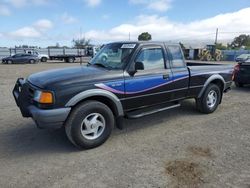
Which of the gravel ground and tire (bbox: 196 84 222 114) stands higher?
tire (bbox: 196 84 222 114)

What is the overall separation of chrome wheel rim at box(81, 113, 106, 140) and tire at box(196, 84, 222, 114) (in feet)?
9.76

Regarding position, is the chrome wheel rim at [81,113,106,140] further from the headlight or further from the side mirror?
the side mirror

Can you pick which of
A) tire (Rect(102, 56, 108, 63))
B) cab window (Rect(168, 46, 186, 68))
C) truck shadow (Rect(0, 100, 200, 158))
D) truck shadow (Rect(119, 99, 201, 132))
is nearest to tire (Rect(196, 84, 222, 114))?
truck shadow (Rect(119, 99, 201, 132))

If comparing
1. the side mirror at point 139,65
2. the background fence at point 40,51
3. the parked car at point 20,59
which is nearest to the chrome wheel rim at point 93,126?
the side mirror at point 139,65

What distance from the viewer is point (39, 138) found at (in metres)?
4.84

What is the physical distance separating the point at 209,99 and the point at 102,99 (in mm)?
3304

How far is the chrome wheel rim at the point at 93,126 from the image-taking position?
14.1 feet

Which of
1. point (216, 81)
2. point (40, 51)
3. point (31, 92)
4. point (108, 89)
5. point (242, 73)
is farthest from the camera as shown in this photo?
point (40, 51)

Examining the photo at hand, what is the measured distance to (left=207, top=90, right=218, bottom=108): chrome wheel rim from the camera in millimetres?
6489

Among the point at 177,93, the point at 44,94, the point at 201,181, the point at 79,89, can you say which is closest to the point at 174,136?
the point at 177,93

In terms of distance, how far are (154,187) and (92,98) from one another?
73.7 inches

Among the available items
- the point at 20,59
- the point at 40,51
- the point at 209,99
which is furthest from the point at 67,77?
the point at 40,51

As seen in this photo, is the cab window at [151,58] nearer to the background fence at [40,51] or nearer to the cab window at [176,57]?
the cab window at [176,57]

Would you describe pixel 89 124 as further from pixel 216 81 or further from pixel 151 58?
pixel 216 81
